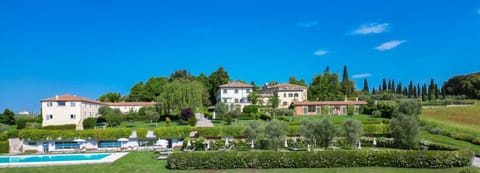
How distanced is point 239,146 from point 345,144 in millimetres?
9899

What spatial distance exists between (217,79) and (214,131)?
120 ft

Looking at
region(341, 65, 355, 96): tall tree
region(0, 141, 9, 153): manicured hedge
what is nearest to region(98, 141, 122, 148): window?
region(0, 141, 9, 153): manicured hedge

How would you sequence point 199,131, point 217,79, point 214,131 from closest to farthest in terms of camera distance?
point 199,131, point 214,131, point 217,79

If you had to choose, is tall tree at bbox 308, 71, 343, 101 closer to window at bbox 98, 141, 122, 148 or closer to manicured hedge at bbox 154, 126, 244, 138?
manicured hedge at bbox 154, 126, 244, 138

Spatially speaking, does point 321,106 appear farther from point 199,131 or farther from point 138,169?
point 138,169

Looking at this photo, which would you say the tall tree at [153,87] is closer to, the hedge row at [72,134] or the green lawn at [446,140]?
the hedge row at [72,134]

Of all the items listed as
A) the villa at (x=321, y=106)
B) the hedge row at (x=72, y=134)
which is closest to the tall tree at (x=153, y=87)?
the villa at (x=321, y=106)

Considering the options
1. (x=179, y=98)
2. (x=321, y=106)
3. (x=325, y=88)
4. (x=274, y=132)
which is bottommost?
(x=274, y=132)

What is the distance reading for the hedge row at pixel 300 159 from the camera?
1966cm

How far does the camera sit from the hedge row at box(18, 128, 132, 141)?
30.9 metres

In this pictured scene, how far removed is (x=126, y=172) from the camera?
18609mm

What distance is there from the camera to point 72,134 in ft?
103

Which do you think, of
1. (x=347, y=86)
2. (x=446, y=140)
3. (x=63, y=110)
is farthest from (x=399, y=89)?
(x=63, y=110)

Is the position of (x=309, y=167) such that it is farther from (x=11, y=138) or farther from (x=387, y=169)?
(x=11, y=138)
